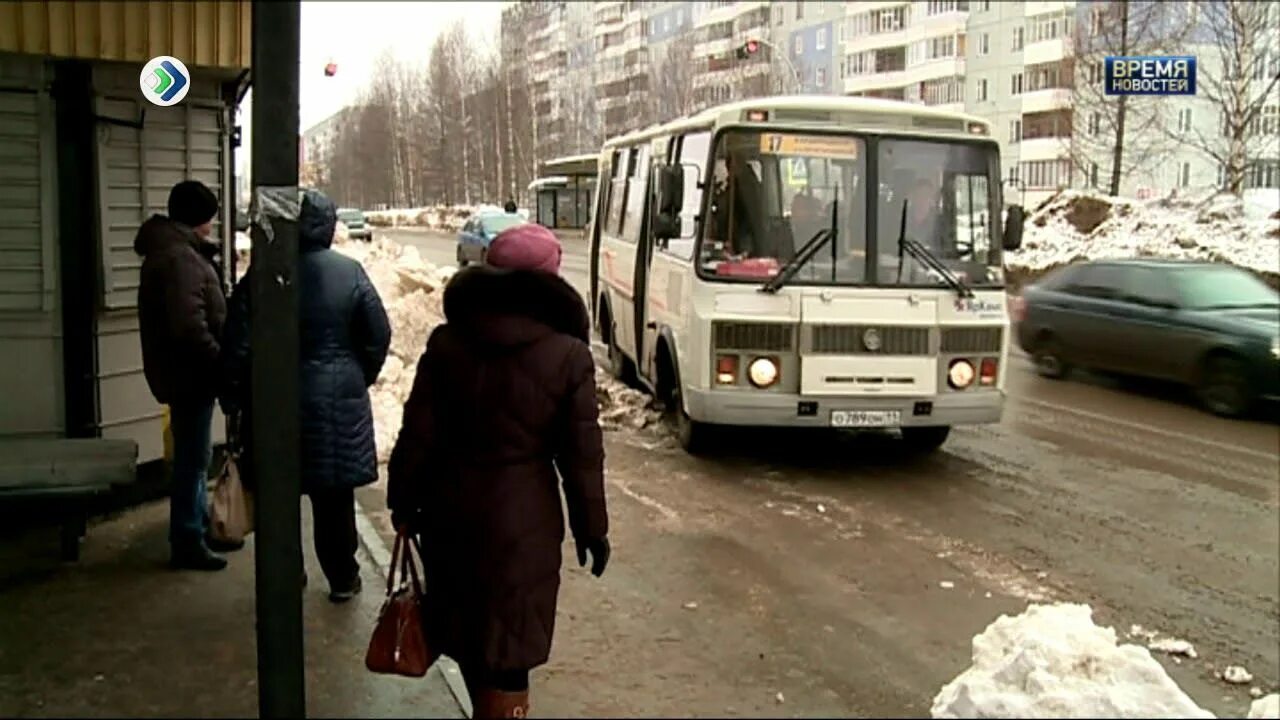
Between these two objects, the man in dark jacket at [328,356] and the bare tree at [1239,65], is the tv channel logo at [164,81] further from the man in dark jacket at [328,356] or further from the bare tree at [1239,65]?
the bare tree at [1239,65]

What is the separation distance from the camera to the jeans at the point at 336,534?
5.48 metres

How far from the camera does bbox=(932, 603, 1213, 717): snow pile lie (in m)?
3.78

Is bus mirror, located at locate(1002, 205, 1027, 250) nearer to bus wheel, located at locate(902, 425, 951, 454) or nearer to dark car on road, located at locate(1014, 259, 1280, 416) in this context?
bus wheel, located at locate(902, 425, 951, 454)

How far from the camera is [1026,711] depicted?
3754mm

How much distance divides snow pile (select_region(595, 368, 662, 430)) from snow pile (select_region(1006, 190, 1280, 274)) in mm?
16727

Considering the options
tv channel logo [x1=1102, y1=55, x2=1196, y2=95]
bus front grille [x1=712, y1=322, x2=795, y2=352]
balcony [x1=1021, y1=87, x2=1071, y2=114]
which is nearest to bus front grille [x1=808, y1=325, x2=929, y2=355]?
bus front grille [x1=712, y1=322, x2=795, y2=352]

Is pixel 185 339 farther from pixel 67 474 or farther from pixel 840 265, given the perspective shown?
pixel 840 265

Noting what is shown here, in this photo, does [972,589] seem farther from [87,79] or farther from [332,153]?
[332,153]

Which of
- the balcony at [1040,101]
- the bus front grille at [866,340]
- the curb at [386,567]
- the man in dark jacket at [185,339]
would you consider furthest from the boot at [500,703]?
the balcony at [1040,101]

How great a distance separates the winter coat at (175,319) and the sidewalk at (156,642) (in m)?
0.91

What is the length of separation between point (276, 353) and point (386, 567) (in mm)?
3159

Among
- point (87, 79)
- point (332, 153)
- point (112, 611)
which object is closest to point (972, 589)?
point (112, 611)

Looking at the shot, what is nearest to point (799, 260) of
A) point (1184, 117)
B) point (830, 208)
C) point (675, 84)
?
point (830, 208)

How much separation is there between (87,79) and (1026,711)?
5756mm
